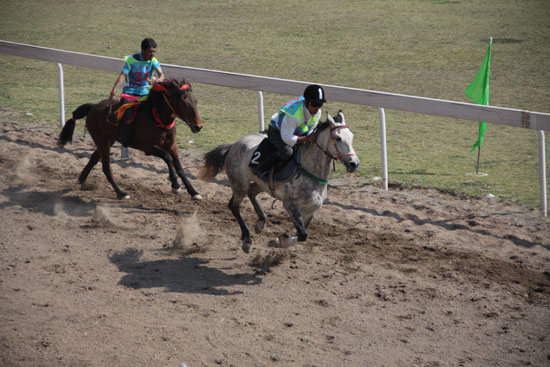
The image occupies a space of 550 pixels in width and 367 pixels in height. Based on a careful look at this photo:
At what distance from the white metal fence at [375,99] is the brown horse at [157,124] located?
2152 mm

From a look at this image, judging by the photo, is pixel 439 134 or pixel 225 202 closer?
pixel 225 202

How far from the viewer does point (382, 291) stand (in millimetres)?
7285

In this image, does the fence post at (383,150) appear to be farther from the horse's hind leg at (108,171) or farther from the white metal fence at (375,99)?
the horse's hind leg at (108,171)

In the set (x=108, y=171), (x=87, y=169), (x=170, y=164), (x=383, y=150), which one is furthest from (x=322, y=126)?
(x=87, y=169)

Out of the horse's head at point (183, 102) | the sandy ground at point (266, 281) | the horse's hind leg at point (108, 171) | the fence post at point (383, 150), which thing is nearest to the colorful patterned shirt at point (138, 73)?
the horse's head at point (183, 102)

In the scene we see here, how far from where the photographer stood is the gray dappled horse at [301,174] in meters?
7.11

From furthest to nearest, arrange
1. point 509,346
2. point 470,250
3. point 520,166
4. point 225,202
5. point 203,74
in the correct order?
point 203,74
point 520,166
point 225,202
point 470,250
point 509,346

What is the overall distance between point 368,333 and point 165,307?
7.03 ft

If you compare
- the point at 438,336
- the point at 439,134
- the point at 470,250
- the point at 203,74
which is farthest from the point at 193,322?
the point at 439,134

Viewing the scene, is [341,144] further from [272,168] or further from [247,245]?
[247,245]

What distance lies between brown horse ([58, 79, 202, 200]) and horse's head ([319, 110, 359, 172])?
263cm

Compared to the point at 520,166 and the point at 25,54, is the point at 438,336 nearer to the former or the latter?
the point at 520,166

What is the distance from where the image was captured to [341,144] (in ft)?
23.1

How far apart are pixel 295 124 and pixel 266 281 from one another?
187 cm
